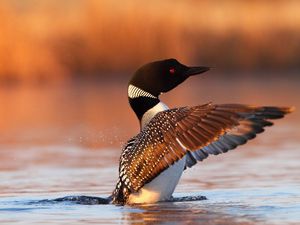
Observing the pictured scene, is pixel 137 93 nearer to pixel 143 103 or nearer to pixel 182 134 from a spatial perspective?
pixel 143 103

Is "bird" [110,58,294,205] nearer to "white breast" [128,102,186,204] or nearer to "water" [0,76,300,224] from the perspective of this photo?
"white breast" [128,102,186,204]

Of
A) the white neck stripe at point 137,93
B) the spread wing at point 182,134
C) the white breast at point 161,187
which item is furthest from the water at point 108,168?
the white neck stripe at point 137,93

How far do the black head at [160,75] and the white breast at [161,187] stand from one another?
0.63 m

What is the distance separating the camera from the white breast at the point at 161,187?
28.1 ft

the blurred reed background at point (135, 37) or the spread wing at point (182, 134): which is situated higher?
the blurred reed background at point (135, 37)

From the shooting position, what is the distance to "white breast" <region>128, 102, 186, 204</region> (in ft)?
28.1

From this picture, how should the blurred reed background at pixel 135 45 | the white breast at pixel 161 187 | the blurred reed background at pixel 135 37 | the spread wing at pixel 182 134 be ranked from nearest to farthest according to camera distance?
the spread wing at pixel 182 134
the white breast at pixel 161 187
the blurred reed background at pixel 135 45
the blurred reed background at pixel 135 37

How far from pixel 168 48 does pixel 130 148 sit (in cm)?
1353

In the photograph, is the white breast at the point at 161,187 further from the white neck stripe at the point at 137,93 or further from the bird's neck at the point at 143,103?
the white neck stripe at the point at 137,93

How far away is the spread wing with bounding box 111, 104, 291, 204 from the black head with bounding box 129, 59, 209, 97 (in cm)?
51

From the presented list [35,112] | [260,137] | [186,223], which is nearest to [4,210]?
[186,223]

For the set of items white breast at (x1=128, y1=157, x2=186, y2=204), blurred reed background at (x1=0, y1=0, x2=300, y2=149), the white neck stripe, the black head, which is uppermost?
blurred reed background at (x1=0, y1=0, x2=300, y2=149)

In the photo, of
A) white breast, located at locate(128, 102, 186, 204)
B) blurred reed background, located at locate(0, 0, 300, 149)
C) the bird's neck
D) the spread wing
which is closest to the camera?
the spread wing

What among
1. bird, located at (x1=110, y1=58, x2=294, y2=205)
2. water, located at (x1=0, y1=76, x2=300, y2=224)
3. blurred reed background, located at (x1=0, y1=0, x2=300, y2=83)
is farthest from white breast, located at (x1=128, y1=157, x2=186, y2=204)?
blurred reed background, located at (x1=0, y1=0, x2=300, y2=83)
